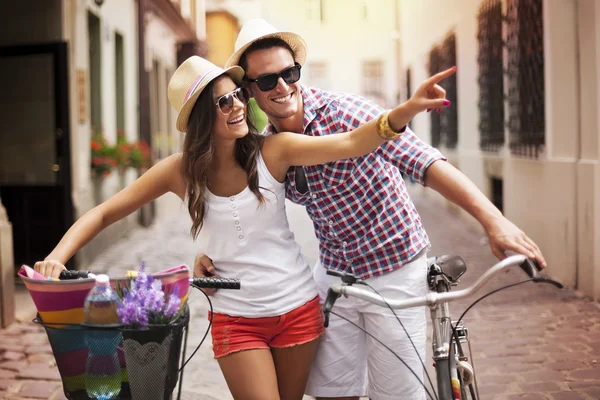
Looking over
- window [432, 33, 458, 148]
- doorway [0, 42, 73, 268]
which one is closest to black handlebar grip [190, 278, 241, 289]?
doorway [0, 42, 73, 268]

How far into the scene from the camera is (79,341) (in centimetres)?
228

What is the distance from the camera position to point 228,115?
2.81m

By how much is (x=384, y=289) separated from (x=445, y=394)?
2.07 feet

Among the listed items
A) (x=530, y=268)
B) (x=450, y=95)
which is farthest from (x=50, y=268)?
(x=450, y=95)

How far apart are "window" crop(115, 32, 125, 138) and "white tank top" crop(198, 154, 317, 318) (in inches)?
462

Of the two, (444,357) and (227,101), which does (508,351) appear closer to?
(444,357)

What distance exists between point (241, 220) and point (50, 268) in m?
0.69

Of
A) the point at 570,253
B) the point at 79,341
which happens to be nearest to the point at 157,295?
the point at 79,341

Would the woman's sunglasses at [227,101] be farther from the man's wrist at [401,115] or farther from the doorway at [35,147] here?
the doorway at [35,147]

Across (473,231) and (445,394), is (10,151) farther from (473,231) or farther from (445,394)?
(445,394)

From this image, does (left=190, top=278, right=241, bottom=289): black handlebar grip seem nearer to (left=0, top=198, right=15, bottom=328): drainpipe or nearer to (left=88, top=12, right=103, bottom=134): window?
(left=0, top=198, right=15, bottom=328): drainpipe

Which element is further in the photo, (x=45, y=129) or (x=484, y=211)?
(x=45, y=129)

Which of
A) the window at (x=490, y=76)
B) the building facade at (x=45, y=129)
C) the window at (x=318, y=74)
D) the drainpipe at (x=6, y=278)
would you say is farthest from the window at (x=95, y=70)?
the window at (x=318, y=74)

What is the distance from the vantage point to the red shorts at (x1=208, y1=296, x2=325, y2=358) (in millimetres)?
2801
